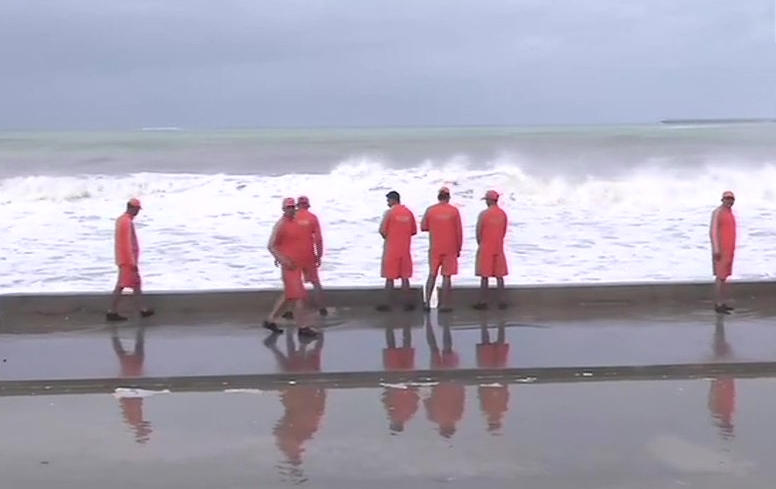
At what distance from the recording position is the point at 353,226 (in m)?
21.7

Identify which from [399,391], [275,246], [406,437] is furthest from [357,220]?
[406,437]

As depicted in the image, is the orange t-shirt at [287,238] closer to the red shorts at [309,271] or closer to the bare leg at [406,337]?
the red shorts at [309,271]

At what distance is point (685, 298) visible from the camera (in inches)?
437

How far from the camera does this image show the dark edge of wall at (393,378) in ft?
25.6

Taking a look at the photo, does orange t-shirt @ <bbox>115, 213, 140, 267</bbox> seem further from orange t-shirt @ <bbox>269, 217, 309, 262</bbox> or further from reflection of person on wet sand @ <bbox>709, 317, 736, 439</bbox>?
reflection of person on wet sand @ <bbox>709, 317, 736, 439</bbox>

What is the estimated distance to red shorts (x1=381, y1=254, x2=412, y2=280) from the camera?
10.8 metres

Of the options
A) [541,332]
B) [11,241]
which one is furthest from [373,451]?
[11,241]

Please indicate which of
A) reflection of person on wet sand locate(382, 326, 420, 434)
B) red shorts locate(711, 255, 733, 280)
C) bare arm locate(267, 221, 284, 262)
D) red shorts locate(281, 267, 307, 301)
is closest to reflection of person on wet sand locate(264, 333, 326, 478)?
red shorts locate(281, 267, 307, 301)

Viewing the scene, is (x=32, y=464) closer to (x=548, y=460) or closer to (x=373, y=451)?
(x=373, y=451)

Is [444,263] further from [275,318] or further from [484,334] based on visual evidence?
[275,318]

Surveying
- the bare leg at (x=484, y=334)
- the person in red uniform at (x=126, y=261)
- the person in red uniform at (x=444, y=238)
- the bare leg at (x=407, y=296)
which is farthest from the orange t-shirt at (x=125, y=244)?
the bare leg at (x=484, y=334)

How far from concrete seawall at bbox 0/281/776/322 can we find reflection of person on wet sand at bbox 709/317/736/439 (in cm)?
219

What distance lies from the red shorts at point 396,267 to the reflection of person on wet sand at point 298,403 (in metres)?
1.42

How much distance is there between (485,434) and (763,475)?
5.91 ft
